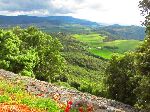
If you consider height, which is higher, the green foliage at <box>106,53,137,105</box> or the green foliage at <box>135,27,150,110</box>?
the green foliage at <box>135,27,150,110</box>

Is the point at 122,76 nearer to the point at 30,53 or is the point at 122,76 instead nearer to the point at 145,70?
the point at 30,53

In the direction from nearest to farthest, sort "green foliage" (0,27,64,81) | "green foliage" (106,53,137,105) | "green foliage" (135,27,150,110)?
"green foliage" (135,27,150,110) < "green foliage" (106,53,137,105) < "green foliage" (0,27,64,81)

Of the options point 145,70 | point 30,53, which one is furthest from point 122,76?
point 145,70

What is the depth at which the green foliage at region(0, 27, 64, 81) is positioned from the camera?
8600 cm

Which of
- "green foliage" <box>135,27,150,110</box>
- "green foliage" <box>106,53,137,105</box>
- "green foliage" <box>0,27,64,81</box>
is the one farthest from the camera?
"green foliage" <box>0,27,64,81</box>

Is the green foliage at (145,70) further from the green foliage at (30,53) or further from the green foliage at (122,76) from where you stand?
the green foliage at (30,53)

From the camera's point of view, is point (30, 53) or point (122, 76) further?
point (30, 53)

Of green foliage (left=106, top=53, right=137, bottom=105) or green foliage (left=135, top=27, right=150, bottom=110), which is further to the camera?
green foliage (left=106, top=53, right=137, bottom=105)

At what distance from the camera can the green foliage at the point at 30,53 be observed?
86.0m

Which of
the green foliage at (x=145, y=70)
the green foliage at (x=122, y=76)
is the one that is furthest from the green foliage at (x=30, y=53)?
the green foliage at (x=145, y=70)

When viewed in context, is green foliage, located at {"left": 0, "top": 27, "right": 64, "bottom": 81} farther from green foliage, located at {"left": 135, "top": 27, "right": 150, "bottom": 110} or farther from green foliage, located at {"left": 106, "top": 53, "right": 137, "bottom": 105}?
green foliage, located at {"left": 135, "top": 27, "right": 150, "bottom": 110}

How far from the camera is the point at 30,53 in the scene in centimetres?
9094

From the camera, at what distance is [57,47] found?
104 metres

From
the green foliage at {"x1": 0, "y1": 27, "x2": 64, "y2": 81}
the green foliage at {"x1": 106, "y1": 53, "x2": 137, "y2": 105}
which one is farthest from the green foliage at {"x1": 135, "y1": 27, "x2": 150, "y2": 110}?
the green foliage at {"x1": 0, "y1": 27, "x2": 64, "y2": 81}
